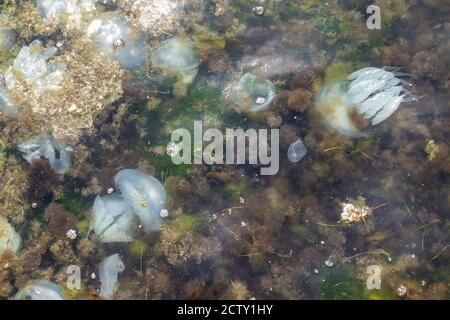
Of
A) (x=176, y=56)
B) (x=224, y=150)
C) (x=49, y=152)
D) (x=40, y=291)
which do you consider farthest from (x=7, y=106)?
(x=224, y=150)

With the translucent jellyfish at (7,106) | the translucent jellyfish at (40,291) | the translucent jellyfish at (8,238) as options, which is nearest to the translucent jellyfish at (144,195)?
the translucent jellyfish at (40,291)

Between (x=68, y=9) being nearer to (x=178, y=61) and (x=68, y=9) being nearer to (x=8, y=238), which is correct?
(x=178, y=61)

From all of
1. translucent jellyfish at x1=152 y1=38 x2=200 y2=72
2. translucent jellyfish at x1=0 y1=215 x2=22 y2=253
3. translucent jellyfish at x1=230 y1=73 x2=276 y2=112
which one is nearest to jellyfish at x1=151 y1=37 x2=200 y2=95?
translucent jellyfish at x1=152 y1=38 x2=200 y2=72

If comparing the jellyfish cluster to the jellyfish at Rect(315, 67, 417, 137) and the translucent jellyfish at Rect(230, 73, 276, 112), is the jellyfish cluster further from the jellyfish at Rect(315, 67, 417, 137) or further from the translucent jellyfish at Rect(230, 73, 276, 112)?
the jellyfish at Rect(315, 67, 417, 137)

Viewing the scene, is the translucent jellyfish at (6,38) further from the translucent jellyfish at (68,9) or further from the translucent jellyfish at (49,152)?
the translucent jellyfish at (49,152)

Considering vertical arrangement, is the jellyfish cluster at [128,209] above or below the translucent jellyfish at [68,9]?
below

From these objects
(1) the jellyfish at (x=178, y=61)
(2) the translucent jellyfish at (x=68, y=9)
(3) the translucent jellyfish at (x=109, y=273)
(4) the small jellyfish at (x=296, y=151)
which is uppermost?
(2) the translucent jellyfish at (x=68, y=9)
